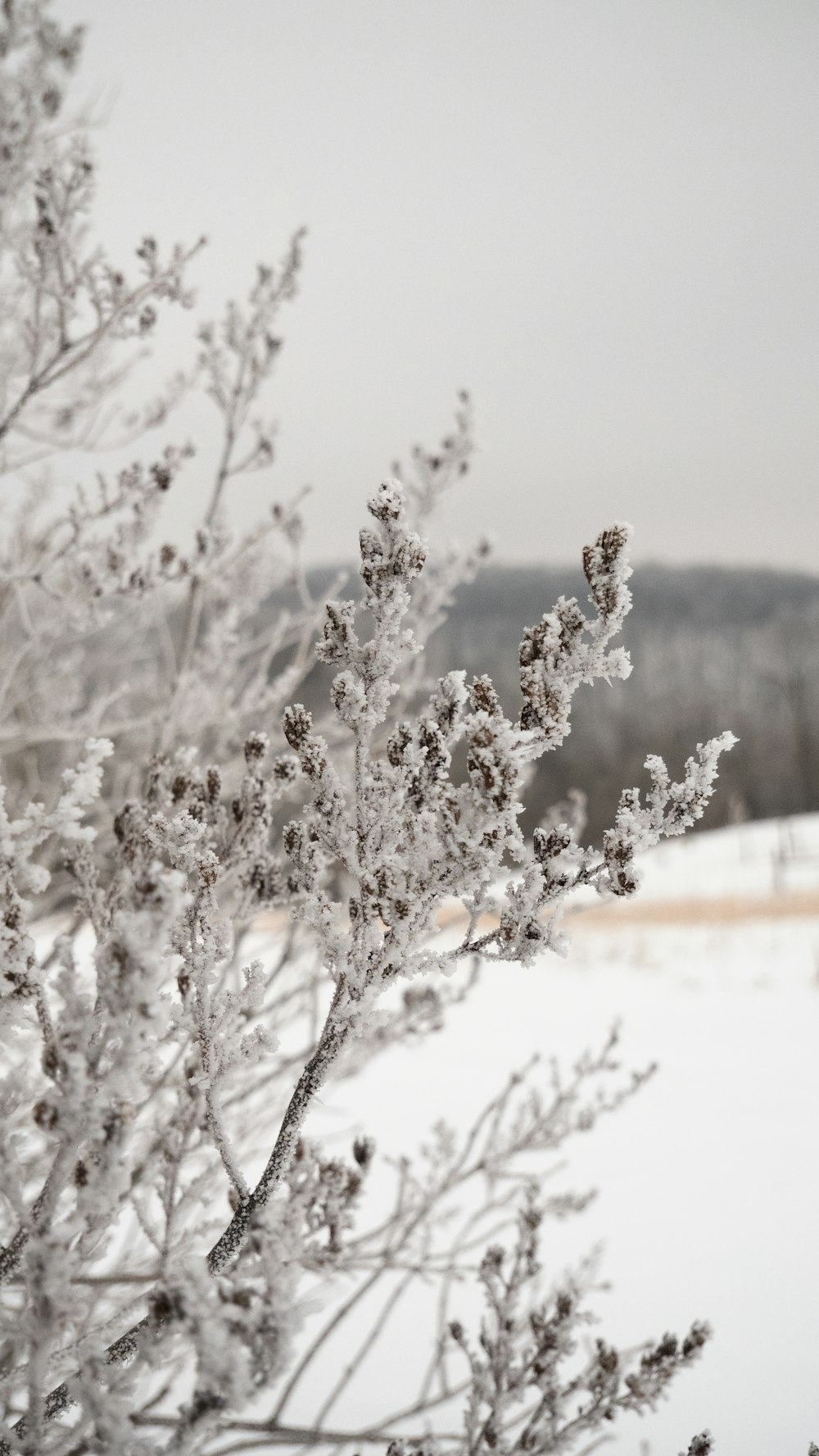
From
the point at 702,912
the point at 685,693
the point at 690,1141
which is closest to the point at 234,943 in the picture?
the point at 690,1141

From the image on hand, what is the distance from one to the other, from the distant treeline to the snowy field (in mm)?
10986

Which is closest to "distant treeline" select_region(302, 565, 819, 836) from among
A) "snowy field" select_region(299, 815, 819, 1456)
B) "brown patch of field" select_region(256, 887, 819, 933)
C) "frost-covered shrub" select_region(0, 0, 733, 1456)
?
"brown patch of field" select_region(256, 887, 819, 933)

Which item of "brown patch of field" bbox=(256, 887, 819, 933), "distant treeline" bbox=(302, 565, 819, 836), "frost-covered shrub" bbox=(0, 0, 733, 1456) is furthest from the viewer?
"distant treeline" bbox=(302, 565, 819, 836)

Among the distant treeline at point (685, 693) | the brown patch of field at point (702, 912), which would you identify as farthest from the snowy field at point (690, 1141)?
the distant treeline at point (685, 693)

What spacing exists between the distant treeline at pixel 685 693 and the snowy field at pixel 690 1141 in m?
11.0

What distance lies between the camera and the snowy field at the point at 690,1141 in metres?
3.06

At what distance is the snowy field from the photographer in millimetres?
3059

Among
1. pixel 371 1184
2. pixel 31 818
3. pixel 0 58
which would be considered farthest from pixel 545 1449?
pixel 371 1184

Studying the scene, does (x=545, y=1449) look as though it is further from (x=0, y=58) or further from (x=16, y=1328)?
(x=0, y=58)

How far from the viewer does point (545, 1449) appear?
1387mm

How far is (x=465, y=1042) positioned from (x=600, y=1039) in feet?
3.77

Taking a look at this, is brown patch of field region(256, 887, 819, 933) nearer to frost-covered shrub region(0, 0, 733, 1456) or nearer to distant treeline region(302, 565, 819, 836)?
distant treeline region(302, 565, 819, 836)

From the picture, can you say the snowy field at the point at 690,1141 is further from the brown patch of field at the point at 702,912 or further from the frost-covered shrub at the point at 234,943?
the brown patch of field at the point at 702,912

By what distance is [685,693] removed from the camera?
5753cm
